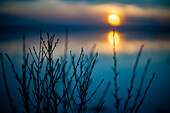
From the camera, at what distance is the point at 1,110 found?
5207 mm

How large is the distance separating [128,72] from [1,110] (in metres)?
6.26

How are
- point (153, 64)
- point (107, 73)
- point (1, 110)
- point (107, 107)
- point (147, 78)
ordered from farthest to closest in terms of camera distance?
point (153, 64)
point (107, 73)
point (147, 78)
point (107, 107)
point (1, 110)

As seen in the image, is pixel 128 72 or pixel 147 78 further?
pixel 128 72

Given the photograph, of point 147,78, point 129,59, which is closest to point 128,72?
point 147,78

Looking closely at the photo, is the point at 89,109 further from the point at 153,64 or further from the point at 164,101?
the point at 153,64

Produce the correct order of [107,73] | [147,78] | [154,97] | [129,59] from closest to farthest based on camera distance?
[154,97], [147,78], [107,73], [129,59]

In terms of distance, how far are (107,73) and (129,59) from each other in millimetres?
2772

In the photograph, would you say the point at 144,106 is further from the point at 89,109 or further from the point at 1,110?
the point at 1,110

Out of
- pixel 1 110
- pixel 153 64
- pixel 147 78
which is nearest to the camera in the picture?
pixel 1 110

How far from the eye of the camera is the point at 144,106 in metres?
6.03

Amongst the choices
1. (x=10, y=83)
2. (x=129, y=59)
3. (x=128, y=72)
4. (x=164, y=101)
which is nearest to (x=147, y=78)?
(x=128, y=72)

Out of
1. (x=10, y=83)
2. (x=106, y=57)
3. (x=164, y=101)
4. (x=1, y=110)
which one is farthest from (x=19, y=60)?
(x=164, y=101)

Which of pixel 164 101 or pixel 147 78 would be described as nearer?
pixel 164 101

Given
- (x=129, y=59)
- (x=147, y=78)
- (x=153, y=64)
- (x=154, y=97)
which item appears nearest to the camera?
(x=154, y=97)
